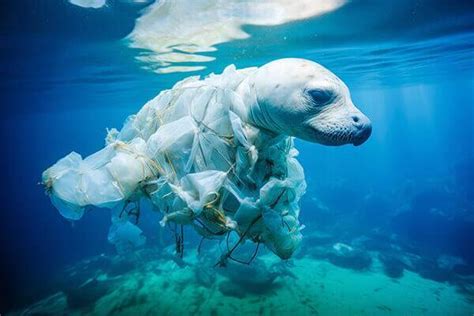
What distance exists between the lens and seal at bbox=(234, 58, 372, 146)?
229 centimetres

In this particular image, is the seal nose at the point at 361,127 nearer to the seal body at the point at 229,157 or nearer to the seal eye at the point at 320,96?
the seal body at the point at 229,157

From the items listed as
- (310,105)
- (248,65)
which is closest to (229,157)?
(310,105)

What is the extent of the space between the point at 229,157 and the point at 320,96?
99 centimetres

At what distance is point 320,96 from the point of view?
229 centimetres

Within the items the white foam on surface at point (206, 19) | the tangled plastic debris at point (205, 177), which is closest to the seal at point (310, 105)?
the tangled plastic debris at point (205, 177)

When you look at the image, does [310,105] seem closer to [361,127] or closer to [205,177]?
[361,127]

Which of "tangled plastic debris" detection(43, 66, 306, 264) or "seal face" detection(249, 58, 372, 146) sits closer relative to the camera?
"seal face" detection(249, 58, 372, 146)

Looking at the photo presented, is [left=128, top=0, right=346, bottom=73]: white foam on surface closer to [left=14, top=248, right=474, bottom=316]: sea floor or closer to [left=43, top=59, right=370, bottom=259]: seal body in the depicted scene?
[left=43, top=59, right=370, bottom=259]: seal body

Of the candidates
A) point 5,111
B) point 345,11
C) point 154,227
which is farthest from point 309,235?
point 5,111

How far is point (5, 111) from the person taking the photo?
29781 mm

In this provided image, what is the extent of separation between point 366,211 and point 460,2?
873 inches

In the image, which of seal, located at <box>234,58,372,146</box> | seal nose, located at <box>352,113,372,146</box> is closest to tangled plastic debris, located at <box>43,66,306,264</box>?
seal, located at <box>234,58,372,146</box>

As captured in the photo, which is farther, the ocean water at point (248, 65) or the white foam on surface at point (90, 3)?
the ocean water at point (248, 65)

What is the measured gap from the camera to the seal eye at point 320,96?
2.29 meters
